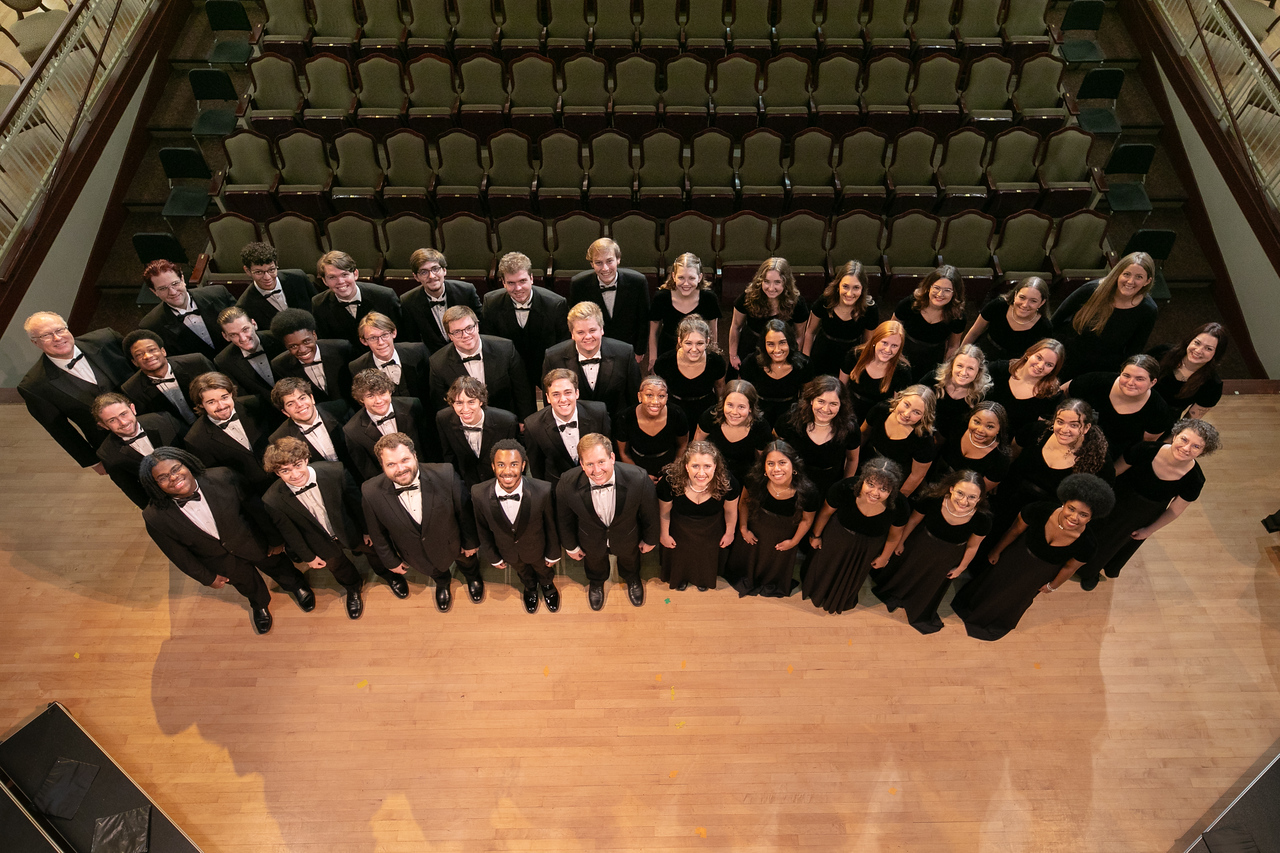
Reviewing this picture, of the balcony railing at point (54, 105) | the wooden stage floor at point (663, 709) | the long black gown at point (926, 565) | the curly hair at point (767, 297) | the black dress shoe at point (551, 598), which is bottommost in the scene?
the wooden stage floor at point (663, 709)

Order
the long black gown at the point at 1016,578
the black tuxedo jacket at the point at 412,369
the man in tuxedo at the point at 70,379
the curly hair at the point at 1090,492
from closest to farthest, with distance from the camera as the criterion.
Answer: the curly hair at the point at 1090,492, the long black gown at the point at 1016,578, the man in tuxedo at the point at 70,379, the black tuxedo jacket at the point at 412,369

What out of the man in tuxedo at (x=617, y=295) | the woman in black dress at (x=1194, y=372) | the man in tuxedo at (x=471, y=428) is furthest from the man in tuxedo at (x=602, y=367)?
the woman in black dress at (x=1194, y=372)

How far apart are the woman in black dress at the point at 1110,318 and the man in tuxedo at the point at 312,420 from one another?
3476mm

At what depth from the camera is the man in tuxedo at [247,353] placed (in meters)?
3.50

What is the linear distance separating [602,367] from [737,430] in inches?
29.2

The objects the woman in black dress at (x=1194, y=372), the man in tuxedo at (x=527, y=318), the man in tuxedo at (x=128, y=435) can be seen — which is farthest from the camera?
the man in tuxedo at (x=527, y=318)

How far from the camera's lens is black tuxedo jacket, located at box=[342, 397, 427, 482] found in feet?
10.7

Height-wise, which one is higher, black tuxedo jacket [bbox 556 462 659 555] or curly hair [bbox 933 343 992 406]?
curly hair [bbox 933 343 992 406]

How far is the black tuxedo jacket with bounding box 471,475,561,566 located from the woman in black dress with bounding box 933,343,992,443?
1.70 m

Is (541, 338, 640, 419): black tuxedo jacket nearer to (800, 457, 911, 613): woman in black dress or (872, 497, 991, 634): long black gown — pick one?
(800, 457, 911, 613): woman in black dress

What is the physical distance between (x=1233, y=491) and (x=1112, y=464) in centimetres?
147

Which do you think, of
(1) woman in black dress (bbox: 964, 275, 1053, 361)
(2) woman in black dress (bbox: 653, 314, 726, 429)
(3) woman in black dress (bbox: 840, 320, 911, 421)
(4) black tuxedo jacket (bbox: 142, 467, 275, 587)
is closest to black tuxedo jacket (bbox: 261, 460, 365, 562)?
(4) black tuxedo jacket (bbox: 142, 467, 275, 587)

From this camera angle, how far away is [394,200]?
5020 millimetres

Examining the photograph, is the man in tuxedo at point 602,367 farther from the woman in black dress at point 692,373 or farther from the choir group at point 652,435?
the woman in black dress at point 692,373
